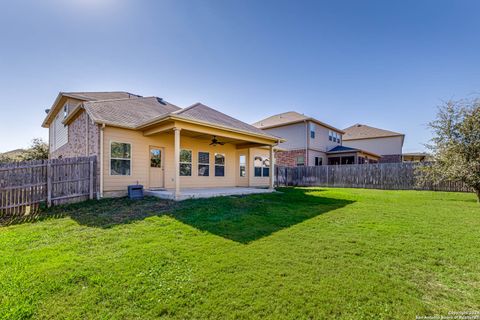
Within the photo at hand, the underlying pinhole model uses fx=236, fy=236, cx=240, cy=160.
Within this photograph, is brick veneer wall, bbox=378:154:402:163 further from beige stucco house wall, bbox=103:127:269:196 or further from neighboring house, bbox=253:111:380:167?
beige stucco house wall, bbox=103:127:269:196

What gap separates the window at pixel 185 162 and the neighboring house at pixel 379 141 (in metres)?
25.1

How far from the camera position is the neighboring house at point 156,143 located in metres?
8.88

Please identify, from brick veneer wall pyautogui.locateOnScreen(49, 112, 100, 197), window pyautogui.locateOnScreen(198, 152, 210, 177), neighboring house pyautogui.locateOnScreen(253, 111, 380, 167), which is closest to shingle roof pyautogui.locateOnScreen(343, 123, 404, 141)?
neighboring house pyautogui.locateOnScreen(253, 111, 380, 167)

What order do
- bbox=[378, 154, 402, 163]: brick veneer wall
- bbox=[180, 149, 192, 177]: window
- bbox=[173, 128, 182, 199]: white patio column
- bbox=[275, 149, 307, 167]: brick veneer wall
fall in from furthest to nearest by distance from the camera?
1. bbox=[378, 154, 402, 163]: brick veneer wall
2. bbox=[275, 149, 307, 167]: brick veneer wall
3. bbox=[180, 149, 192, 177]: window
4. bbox=[173, 128, 182, 199]: white patio column

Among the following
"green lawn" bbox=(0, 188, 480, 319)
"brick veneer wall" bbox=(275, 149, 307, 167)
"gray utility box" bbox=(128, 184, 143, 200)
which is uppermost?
"brick veneer wall" bbox=(275, 149, 307, 167)

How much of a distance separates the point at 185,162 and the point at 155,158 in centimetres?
145

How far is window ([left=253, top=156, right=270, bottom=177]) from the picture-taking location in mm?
15375

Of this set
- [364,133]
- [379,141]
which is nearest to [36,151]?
[364,133]

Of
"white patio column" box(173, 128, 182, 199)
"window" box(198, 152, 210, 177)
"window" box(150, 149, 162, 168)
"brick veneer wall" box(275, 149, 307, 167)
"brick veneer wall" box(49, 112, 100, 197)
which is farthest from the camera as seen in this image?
"brick veneer wall" box(275, 149, 307, 167)

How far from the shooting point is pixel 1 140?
26594 mm

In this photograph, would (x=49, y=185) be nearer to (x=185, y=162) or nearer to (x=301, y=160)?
(x=185, y=162)

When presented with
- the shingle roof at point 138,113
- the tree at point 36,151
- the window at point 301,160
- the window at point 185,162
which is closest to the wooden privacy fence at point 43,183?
the shingle roof at point 138,113

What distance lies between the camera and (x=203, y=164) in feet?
40.3

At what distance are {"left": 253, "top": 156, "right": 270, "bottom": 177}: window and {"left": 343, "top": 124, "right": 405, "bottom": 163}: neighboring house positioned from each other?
18992 mm
